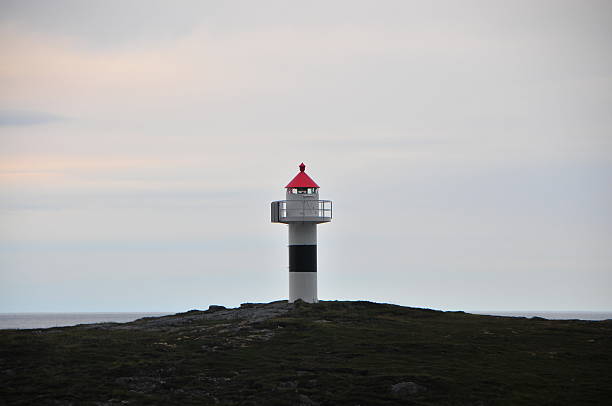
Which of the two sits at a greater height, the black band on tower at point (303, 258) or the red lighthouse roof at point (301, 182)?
the red lighthouse roof at point (301, 182)

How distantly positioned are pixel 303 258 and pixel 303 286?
6.87 ft

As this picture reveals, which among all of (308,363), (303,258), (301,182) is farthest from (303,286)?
(308,363)

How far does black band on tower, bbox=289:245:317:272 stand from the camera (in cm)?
5516

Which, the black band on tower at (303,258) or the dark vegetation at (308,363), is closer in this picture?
the dark vegetation at (308,363)

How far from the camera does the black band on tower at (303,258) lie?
181 ft

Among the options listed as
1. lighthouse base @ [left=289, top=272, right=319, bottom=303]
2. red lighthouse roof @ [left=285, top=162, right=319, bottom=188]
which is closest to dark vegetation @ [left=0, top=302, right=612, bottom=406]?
lighthouse base @ [left=289, top=272, right=319, bottom=303]

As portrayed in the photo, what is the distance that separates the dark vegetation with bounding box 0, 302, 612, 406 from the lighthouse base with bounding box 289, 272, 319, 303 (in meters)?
4.54

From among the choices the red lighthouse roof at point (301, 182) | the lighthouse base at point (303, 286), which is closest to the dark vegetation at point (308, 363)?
the lighthouse base at point (303, 286)

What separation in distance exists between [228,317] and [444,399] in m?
21.2

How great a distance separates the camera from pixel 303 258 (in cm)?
5516

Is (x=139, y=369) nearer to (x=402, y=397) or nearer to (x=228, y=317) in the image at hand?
(x=402, y=397)

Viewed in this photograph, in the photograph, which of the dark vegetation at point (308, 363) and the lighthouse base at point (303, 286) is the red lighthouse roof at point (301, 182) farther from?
the dark vegetation at point (308, 363)

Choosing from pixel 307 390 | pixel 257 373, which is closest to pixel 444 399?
pixel 307 390

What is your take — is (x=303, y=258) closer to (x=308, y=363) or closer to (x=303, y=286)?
(x=303, y=286)
